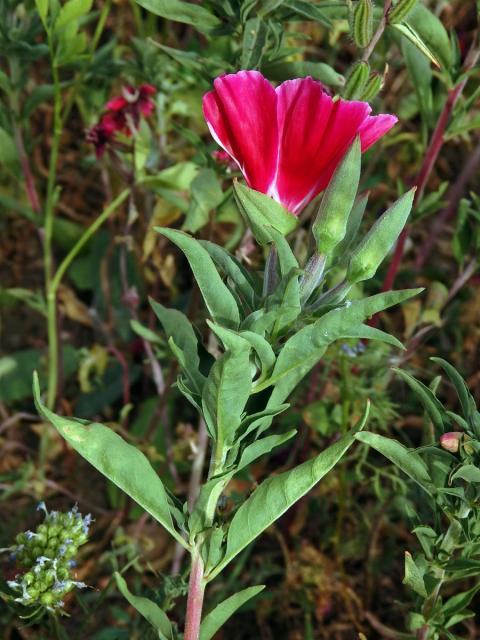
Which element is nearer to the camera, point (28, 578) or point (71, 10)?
point (28, 578)

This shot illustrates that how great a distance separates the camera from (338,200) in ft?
2.23

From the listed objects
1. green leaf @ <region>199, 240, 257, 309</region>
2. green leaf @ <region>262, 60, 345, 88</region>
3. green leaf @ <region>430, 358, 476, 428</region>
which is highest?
green leaf @ <region>262, 60, 345, 88</region>

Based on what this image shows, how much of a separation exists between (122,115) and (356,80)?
1.93 ft

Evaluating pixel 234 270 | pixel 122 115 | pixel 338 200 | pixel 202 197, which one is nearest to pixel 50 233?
pixel 122 115

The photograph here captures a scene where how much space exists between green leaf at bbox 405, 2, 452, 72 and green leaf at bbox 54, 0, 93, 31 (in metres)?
0.42

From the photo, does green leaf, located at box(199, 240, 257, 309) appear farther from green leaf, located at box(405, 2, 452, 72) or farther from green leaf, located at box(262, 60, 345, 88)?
green leaf, located at box(405, 2, 452, 72)

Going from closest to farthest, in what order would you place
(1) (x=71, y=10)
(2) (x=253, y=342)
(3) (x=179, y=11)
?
(2) (x=253, y=342)
(3) (x=179, y=11)
(1) (x=71, y=10)

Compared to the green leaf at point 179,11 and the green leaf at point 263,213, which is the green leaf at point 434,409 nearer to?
the green leaf at point 263,213

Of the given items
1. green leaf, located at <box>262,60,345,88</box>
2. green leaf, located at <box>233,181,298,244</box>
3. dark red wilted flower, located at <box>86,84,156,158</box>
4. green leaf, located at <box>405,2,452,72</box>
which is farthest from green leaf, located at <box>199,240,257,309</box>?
dark red wilted flower, located at <box>86,84,156,158</box>

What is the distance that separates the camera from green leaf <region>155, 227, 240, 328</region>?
2.27ft

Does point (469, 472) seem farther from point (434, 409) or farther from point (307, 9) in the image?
point (307, 9)

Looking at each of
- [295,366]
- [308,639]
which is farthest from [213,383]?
[308,639]

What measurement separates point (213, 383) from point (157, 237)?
932 mm

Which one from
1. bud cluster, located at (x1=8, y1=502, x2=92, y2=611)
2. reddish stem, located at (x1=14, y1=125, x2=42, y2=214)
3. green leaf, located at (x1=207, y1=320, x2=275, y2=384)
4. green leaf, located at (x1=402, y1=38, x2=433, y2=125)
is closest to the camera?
green leaf, located at (x1=207, y1=320, x2=275, y2=384)
